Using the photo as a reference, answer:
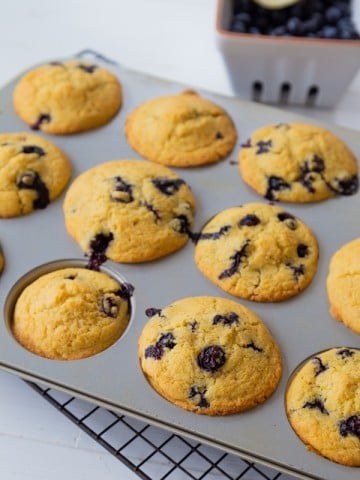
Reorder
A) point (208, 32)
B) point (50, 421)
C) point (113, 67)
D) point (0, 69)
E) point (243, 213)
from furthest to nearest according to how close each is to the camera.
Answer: point (208, 32), point (0, 69), point (113, 67), point (243, 213), point (50, 421)

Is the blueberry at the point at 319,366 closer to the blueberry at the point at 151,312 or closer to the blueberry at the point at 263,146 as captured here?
the blueberry at the point at 151,312

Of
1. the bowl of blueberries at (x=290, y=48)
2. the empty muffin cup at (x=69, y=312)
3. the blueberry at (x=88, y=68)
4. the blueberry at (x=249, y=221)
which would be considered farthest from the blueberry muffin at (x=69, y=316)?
the bowl of blueberries at (x=290, y=48)

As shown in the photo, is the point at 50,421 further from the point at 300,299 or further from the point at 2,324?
the point at 300,299

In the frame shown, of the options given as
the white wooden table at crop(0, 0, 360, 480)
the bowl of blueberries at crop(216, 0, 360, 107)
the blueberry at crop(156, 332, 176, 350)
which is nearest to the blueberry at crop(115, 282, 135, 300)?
the blueberry at crop(156, 332, 176, 350)

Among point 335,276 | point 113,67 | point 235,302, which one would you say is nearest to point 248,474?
point 235,302

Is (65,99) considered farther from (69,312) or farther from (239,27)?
(69,312)

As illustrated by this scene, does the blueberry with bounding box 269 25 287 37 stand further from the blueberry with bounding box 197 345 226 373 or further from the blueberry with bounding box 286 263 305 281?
the blueberry with bounding box 197 345 226 373
